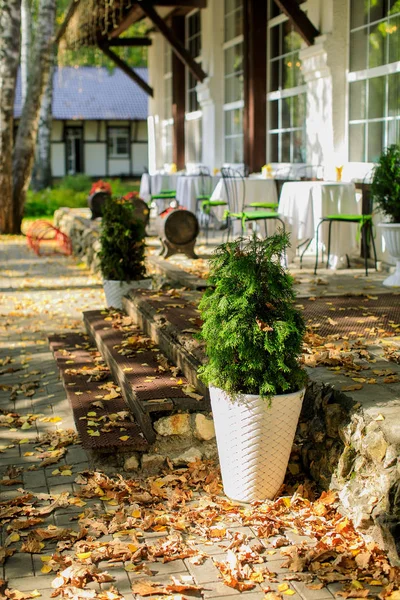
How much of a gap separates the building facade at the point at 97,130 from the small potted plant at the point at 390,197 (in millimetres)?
28674

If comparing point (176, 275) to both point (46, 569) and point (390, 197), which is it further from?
point (46, 569)

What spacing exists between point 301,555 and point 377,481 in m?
0.41

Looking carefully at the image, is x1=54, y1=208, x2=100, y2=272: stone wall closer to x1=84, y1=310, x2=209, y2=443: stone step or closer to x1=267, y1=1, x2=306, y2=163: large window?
x1=267, y1=1, x2=306, y2=163: large window

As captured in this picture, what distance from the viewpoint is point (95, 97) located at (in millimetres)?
36500

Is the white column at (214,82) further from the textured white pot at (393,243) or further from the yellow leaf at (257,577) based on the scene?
the yellow leaf at (257,577)

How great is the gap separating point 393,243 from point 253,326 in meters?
3.80

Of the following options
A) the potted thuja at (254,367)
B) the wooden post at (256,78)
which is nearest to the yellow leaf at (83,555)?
the potted thuja at (254,367)

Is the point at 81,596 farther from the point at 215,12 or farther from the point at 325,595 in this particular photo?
the point at 215,12

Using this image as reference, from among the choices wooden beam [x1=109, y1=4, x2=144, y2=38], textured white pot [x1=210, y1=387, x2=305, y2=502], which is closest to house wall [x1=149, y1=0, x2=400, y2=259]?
wooden beam [x1=109, y1=4, x2=144, y2=38]

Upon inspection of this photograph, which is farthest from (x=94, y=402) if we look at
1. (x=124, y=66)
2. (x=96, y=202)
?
(x=124, y=66)

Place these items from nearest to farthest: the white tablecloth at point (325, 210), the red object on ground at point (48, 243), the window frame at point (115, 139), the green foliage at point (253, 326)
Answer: the green foliage at point (253, 326) < the white tablecloth at point (325, 210) < the red object on ground at point (48, 243) < the window frame at point (115, 139)

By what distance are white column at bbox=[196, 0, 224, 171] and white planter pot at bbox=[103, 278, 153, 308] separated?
302 inches

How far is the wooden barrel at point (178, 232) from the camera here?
997 cm

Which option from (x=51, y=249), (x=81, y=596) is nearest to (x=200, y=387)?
(x=81, y=596)
